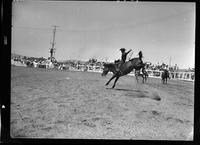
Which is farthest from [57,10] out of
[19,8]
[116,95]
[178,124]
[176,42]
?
[178,124]

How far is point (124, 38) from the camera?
349 cm

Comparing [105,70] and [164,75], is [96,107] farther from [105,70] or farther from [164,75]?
[164,75]

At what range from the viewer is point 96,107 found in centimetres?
343

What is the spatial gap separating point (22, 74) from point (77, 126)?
39.4 inches

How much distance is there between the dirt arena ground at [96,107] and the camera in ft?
Result: 10.9

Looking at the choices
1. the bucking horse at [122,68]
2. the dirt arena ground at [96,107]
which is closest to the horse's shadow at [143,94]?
the dirt arena ground at [96,107]

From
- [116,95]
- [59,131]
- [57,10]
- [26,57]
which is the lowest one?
[59,131]

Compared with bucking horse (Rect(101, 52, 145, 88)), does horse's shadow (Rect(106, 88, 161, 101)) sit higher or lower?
lower

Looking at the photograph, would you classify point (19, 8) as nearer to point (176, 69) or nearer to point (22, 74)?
point (22, 74)

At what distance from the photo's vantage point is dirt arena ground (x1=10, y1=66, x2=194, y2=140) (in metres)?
3.33

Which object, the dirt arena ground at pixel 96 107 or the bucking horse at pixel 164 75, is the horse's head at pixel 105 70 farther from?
the bucking horse at pixel 164 75

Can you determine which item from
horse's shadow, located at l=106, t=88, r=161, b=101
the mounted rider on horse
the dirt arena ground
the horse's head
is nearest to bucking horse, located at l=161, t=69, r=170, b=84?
the dirt arena ground

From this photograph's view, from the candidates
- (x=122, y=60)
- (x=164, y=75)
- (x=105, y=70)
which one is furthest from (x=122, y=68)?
(x=164, y=75)

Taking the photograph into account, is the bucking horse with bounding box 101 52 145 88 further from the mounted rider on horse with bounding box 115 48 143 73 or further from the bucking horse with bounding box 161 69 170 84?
the bucking horse with bounding box 161 69 170 84
